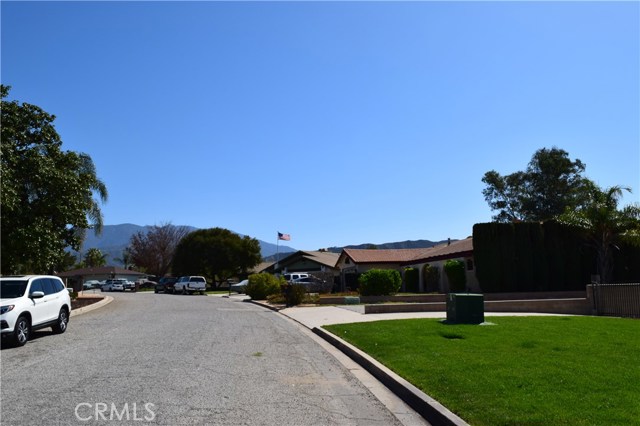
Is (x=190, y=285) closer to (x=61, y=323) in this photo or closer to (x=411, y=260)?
(x=411, y=260)

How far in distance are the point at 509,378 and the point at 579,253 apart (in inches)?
1091

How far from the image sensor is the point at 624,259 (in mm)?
33125

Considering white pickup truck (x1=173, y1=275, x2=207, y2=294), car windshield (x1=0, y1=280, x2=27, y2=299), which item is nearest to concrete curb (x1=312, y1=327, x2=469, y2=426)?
car windshield (x1=0, y1=280, x2=27, y2=299)

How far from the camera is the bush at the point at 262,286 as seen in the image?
130ft

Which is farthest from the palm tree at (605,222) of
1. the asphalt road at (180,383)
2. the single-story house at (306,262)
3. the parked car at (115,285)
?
the parked car at (115,285)

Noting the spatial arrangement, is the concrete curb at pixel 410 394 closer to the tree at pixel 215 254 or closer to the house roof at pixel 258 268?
the tree at pixel 215 254

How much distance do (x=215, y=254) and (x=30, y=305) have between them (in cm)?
5718

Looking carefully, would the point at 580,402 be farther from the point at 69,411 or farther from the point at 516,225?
the point at 516,225

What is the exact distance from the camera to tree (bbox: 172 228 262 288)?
2817 inches

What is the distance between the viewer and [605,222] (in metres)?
31.4

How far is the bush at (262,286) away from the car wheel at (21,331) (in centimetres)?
2519

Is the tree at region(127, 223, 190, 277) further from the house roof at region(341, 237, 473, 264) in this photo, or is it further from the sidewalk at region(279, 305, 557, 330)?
the sidewalk at region(279, 305, 557, 330)

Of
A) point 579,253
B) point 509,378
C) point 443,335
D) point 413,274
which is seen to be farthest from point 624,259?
point 509,378

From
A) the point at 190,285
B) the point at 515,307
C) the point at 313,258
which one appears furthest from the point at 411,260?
the point at 190,285
